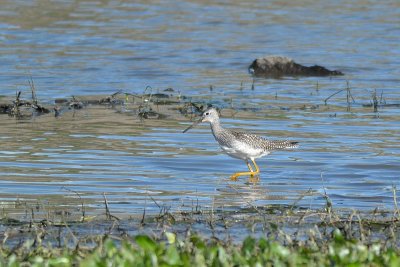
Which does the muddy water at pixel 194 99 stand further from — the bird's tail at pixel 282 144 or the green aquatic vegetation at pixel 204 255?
the green aquatic vegetation at pixel 204 255

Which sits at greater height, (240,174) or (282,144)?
(282,144)

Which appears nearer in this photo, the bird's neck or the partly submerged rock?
the bird's neck

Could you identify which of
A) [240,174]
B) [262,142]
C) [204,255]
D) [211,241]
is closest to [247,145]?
[262,142]

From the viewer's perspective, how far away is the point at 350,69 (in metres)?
21.3

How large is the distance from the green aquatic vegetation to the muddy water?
2578 millimetres

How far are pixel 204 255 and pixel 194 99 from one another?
34.9 ft

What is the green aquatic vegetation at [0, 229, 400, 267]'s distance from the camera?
21.2 ft

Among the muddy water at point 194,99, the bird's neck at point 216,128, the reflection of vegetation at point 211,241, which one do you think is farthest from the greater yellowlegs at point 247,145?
the reflection of vegetation at point 211,241

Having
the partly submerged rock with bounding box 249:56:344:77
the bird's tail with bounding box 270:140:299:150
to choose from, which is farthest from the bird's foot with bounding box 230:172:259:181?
the partly submerged rock with bounding box 249:56:344:77

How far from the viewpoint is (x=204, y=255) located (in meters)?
6.71

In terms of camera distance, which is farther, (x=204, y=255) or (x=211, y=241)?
(x=211, y=241)

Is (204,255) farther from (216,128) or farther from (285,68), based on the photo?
(285,68)

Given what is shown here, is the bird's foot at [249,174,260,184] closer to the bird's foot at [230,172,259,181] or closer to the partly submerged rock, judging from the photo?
the bird's foot at [230,172,259,181]

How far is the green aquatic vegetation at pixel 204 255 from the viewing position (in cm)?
647
